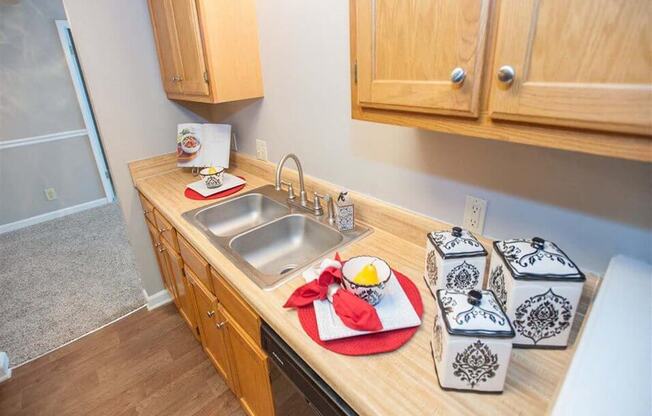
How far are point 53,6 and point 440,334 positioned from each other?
4472 millimetres

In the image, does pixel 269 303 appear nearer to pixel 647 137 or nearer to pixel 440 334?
pixel 440 334

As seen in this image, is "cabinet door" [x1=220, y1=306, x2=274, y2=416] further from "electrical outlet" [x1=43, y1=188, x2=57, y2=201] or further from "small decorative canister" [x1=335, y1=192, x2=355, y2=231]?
"electrical outlet" [x1=43, y1=188, x2=57, y2=201]

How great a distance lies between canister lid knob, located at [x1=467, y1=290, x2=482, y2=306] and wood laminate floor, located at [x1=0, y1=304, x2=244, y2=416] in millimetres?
1401

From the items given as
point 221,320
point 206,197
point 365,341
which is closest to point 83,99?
point 206,197

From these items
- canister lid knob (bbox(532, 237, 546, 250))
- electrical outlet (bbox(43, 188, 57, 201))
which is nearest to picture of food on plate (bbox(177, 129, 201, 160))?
canister lid knob (bbox(532, 237, 546, 250))

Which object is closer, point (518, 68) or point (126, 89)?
point (518, 68)

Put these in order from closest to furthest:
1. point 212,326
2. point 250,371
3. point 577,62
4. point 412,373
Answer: point 577,62 < point 412,373 < point 250,371 < point 212,326

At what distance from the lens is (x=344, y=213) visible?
1323 mm

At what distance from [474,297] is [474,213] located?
1.43 feet

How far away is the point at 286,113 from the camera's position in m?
1.67

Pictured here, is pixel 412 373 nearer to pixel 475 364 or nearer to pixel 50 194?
pixel 475 364

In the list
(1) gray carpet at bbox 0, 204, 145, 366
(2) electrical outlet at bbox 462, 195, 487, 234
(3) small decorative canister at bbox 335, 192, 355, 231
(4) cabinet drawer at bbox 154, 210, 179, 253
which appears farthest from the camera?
(1) gray carpet at bbox 0, 204, 145, 366

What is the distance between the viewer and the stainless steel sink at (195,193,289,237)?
164cm

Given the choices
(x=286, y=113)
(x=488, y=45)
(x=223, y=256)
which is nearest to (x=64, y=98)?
(x=286, y=113)
